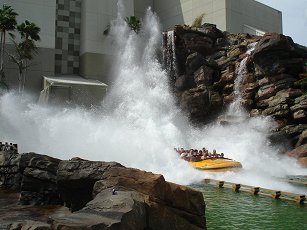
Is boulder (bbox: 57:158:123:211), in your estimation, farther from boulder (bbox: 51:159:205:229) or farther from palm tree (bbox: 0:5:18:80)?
palm tree (bbox: 0:5:18:80)

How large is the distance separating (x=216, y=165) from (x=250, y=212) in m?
7.40

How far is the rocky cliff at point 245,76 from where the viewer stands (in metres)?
28.1

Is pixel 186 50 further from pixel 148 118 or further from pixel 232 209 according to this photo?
pixel 232 209

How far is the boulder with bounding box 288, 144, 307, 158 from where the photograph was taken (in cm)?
2522

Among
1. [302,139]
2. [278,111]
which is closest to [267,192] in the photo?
[302,139]

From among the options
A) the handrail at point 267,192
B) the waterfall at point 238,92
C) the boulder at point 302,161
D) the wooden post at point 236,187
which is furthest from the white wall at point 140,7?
the wooden post at point 236,187

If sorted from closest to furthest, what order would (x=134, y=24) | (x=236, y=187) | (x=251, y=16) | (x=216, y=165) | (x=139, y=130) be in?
(x=236, y=187), (x=216, y=165), (x=139, y=130), (x=134, y=24), (x=251, y=16)

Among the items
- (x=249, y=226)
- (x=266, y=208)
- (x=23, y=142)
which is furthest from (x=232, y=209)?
(x=23, y=142)

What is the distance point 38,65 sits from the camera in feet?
126

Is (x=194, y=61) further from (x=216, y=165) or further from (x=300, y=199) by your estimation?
(x=300, y=199)

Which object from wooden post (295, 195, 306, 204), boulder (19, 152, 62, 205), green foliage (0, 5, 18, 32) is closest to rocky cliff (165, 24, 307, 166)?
wooden post (295, 195, 306, 204)

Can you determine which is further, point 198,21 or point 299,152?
point 198,21

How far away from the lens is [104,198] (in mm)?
5762

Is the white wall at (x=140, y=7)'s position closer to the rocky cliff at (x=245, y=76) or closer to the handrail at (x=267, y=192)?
the rocky cliff at (x=245, y=76)
